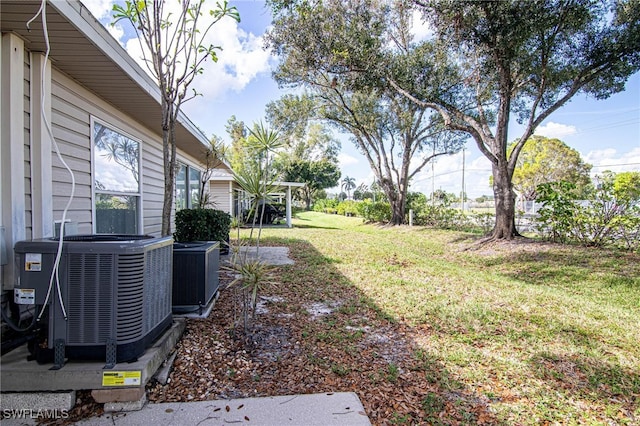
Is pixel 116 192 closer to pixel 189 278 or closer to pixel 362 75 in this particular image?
pixel 189 278

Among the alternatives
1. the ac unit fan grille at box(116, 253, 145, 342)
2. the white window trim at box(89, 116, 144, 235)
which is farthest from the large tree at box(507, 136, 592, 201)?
the ac unit fan grille at box(116, 253, 145, 342)

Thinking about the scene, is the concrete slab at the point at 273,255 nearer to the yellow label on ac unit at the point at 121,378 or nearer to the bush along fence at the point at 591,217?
the yellow label on ac unit at the point at 121,378

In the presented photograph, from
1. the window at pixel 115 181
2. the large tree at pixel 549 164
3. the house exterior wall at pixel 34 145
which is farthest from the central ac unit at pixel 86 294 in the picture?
the large tree at pixel 549 164

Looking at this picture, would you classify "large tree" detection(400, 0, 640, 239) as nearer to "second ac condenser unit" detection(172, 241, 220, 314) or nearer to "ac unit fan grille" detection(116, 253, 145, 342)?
"second ac condenser unit" detection(172, 241, 220, 314)

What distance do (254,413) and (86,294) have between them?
3.95 feet

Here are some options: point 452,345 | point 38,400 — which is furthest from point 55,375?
point 452,345

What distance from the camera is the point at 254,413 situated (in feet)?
6.44

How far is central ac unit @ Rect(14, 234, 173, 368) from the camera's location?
1938 mm

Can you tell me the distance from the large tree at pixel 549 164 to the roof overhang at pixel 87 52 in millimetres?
33512

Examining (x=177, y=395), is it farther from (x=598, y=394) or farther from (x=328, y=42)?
(x=328, y=42)

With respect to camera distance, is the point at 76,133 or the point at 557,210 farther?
the point at 557,210

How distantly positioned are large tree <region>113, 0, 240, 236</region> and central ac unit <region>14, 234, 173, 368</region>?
1.43 m

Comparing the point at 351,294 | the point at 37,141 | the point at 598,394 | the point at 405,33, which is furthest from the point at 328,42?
the point at 598,394

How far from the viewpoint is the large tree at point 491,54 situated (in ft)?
22.6
